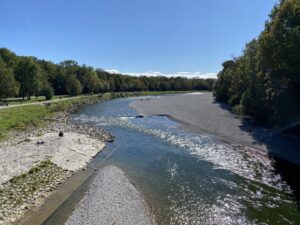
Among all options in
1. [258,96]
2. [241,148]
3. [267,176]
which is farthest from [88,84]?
[267,176]

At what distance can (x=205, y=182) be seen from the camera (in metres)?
21.6

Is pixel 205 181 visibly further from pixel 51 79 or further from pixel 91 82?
pixel 91 82

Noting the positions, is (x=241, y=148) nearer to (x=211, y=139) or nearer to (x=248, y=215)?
(x=211, y=139)

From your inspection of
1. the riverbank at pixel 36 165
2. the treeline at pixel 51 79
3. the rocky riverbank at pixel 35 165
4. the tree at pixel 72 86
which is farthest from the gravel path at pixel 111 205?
the tree at pixel 72 86

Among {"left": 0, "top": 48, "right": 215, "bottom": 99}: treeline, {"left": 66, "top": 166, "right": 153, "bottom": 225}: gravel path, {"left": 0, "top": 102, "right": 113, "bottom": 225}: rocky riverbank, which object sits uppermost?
{"left": 0, "top": 48, "right": 215, "bottom": 99}: treeline

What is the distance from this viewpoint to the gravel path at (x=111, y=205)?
617 inches

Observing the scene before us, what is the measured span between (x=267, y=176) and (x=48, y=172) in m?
18.7

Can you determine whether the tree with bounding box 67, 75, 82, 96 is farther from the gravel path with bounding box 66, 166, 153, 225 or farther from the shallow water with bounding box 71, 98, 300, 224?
the gravel path with bounding box 66, 166, 153, 225

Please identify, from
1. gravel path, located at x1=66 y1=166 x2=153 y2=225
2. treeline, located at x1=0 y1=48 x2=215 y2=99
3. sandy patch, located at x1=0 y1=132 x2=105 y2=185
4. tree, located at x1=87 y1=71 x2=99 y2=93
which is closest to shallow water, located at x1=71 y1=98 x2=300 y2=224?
gravel path, located at x1=66 y1=166 x2=153 y2=225

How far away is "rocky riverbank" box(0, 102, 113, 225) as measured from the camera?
17.5 meters

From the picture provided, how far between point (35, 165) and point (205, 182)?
47.8 feet

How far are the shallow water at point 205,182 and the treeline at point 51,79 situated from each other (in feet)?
172

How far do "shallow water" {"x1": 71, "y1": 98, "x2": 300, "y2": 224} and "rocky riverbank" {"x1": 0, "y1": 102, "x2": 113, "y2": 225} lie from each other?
10.9ft

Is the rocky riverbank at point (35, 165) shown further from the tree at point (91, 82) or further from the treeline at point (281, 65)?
the tree at point (91, 82)
